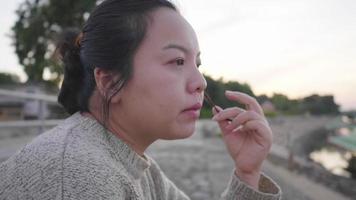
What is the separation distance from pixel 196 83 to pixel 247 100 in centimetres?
44

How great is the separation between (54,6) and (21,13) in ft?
9.15

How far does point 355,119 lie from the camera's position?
139 feet

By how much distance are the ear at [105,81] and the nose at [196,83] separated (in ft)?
0.81

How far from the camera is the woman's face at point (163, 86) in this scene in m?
1.29

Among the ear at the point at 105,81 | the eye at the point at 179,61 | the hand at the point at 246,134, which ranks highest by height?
the eye at the point at 179,61

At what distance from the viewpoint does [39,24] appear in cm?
1989

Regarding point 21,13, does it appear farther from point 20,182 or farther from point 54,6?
point 20,182

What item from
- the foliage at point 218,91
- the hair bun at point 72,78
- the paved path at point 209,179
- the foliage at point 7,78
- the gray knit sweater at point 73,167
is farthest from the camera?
the foliage at point 7,78

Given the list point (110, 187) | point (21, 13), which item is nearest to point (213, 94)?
point (110, 187)

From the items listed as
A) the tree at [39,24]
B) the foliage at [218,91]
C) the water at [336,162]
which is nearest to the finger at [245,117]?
the foliage at [218,91]

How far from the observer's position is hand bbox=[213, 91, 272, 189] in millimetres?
1663

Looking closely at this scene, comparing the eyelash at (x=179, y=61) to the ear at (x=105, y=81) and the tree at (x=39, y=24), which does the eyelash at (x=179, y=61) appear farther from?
the tree at (x=39, y=24)

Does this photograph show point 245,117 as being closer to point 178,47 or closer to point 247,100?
point 247,100

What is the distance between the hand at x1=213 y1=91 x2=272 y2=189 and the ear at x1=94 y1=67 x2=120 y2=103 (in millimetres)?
528
